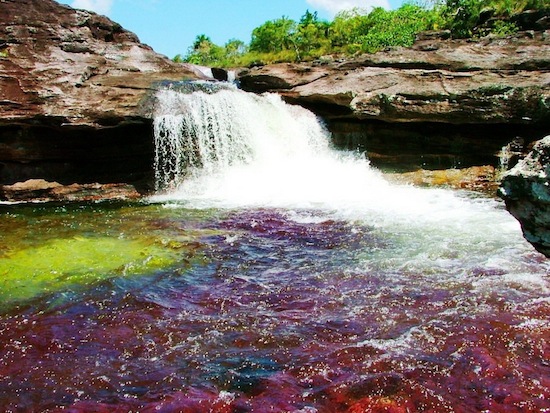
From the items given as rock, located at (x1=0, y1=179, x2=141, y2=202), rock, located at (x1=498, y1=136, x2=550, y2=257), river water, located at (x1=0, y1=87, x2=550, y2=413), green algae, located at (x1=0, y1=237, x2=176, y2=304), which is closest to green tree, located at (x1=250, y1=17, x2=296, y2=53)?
rock, located at (x1=0, y1=179, x2=141, y2=202)

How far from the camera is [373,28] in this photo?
A: 2292cm

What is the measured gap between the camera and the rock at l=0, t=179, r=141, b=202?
13.6 meters

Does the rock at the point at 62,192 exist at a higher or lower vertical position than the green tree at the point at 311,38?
lower

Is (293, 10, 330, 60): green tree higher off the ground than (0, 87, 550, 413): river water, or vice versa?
(293, 10, 330, 60): green tree

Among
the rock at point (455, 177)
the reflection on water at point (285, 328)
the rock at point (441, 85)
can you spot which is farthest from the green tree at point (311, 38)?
the reflection on water at point (285, 328)

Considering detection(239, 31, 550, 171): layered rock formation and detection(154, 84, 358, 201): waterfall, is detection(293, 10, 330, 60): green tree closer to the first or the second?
detection(239, 31, 550, 171): layered rock formation

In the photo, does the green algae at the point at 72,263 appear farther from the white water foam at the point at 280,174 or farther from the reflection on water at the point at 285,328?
the white water foam at the point at 280,174

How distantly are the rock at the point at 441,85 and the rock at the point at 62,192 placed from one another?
6991 millimetres

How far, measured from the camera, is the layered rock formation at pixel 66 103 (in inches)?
524

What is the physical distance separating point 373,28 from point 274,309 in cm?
2034

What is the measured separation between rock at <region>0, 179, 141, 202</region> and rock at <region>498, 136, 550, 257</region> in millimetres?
11970

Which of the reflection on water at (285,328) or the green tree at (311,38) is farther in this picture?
the green tree at (311,38)

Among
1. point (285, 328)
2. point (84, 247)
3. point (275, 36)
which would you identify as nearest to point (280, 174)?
point (84, 247)

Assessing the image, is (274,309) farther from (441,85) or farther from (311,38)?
(311,38)
